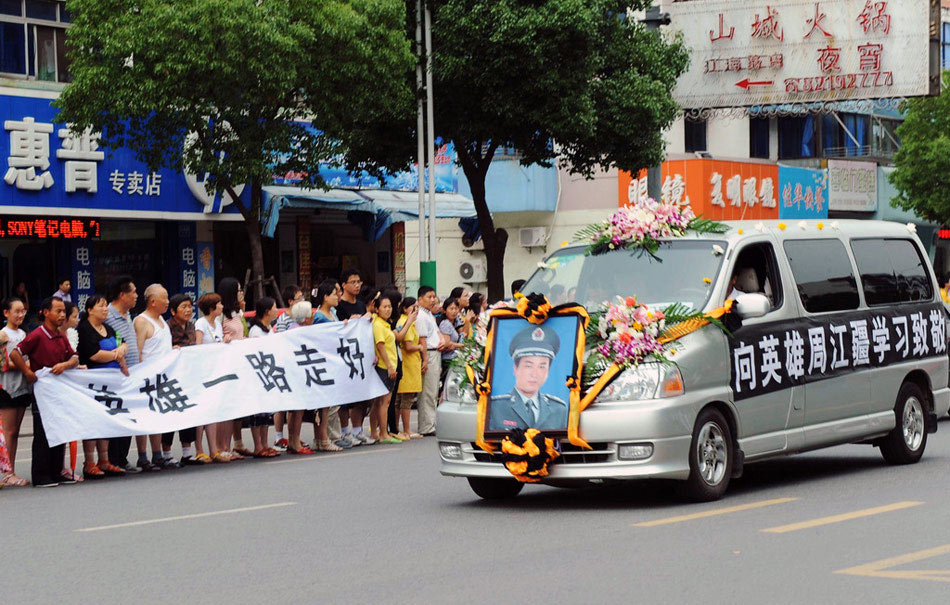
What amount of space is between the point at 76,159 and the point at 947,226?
90.4 feet

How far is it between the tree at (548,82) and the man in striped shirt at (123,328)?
12061 millimetres

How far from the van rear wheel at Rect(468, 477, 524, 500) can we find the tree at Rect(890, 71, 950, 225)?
3167 centimetres

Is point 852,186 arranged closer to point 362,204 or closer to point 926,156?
point 926,156

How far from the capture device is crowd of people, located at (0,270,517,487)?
1335 centimetres

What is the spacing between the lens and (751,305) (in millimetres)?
10547

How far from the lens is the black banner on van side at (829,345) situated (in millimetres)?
10930

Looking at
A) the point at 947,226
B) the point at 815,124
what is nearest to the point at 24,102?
the point at 815,124

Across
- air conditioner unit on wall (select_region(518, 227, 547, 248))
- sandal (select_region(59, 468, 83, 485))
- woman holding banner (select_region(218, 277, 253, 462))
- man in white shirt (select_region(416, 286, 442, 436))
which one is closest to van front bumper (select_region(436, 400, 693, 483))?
sandal (select_region(59, 468, 83, 485))

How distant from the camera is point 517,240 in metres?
40.1

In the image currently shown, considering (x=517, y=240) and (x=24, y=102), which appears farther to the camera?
(x=517, y=240)

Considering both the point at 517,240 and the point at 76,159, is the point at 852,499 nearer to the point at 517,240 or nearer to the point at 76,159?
the point at 76,159

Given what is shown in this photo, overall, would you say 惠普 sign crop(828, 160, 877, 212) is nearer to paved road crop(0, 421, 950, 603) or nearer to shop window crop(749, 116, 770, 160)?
shop window crop(749, 116, 770, 160)

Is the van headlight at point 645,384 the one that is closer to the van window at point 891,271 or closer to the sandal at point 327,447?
the van window at point 891,271

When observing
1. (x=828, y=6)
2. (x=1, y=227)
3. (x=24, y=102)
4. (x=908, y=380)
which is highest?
(x=828, y=6)
